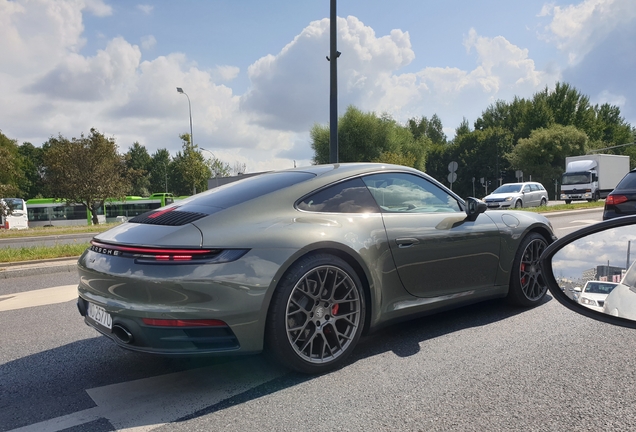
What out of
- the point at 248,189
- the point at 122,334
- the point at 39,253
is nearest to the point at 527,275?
the point at 248,189

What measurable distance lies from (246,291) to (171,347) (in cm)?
50

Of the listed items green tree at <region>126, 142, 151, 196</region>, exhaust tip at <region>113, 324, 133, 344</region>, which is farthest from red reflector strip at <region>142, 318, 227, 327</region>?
green tree at <region>126, 142, 151, 196</region>

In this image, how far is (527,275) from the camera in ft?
14.4

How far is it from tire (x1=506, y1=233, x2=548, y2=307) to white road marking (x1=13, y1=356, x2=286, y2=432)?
89.3 inches

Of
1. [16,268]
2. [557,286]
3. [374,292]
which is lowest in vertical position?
[16,268]

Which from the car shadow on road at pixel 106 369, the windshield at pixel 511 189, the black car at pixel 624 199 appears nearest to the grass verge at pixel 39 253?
the car shadow on road at pixel 106 369

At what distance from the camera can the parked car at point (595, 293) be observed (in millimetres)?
1563

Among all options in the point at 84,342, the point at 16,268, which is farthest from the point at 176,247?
the point at 16,268

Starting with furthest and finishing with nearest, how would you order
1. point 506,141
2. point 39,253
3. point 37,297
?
point 506,141 → point 39,253 → point 37,297

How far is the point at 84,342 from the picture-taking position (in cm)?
394

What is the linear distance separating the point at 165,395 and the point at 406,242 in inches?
72.3

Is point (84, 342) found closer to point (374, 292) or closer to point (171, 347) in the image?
point (171, 347)

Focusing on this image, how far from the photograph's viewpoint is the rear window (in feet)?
10.7

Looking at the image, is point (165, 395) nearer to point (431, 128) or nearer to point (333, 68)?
point (333, 68)
